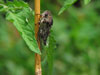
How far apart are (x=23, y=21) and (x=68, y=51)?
7.32 feet

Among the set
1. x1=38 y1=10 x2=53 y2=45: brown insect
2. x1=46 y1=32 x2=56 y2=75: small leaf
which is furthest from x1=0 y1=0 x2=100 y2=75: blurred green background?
x1=38 y1=10 x2=53 y2=45: brown insect

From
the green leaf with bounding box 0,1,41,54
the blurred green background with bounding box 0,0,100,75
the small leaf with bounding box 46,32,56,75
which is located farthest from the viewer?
the blurred green background with bounding box 0,0,100,75

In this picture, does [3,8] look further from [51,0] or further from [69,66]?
[51,0]

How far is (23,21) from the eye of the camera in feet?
4.64

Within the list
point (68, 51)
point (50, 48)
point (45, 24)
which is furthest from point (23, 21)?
point (68, 51)

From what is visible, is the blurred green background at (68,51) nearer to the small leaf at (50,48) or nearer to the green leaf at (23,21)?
the small leaf at (50,48)

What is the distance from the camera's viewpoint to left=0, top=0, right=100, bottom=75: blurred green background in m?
3.40

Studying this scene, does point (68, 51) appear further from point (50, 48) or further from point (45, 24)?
point (45, 24)

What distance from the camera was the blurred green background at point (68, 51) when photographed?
340cm

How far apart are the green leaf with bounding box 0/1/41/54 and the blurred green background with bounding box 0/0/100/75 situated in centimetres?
190

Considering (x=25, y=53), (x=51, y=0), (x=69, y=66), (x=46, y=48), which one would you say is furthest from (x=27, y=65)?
(x=46, y=48)

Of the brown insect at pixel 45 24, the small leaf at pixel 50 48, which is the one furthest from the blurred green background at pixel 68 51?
the brown insect at pixel 45 24

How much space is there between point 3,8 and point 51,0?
2969 mm

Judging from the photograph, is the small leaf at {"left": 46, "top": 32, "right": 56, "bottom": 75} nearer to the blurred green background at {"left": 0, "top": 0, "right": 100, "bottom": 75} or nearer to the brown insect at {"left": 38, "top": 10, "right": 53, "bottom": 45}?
the brown insect at {"left": 38, "top": 10, "right": 53, "bottom": 45}
